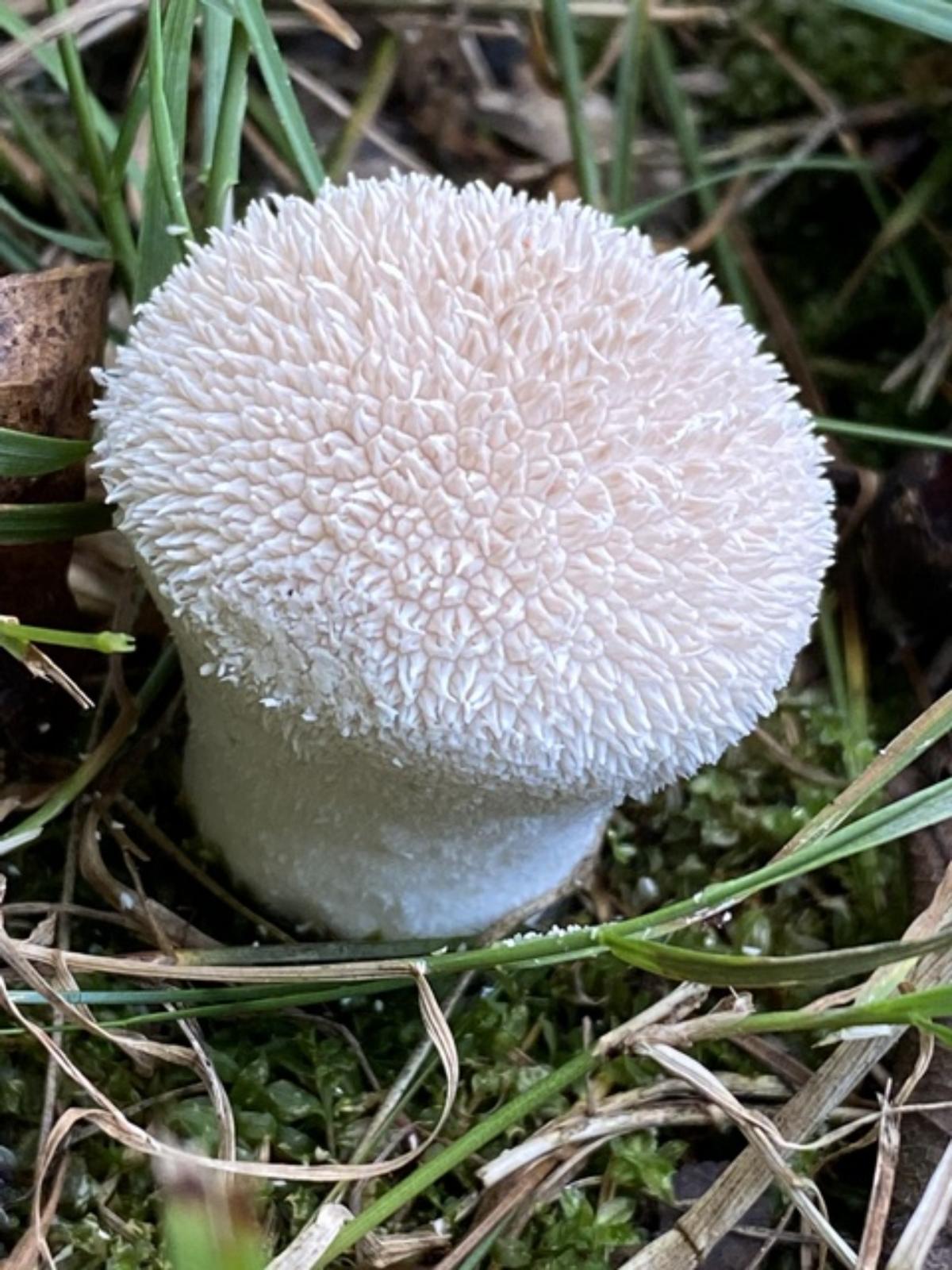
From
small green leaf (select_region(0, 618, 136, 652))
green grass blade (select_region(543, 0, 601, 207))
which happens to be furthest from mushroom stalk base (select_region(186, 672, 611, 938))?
green grass blade (select_region(543, 0, 601, 207))

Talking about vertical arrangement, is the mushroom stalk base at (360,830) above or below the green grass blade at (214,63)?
below

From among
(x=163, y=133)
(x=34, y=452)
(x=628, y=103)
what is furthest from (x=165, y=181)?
(x=628, y=103)

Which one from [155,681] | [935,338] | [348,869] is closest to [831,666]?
[935,338]

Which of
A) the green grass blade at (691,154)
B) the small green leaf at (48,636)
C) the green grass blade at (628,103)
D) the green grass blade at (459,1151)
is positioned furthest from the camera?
the green grass blade at (691,154)

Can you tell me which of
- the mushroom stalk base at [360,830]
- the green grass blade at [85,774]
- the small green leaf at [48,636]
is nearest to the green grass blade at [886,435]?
the mushroom stalk base at [360,830]

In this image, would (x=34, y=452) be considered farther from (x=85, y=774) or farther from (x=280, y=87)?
(x=280, y=87)

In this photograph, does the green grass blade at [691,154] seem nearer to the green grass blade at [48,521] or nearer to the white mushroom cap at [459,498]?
the white mushroom cap at [459,498]

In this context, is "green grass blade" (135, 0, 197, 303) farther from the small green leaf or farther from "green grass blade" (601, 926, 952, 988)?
"green grass blade" (601, 926, 952, 988)

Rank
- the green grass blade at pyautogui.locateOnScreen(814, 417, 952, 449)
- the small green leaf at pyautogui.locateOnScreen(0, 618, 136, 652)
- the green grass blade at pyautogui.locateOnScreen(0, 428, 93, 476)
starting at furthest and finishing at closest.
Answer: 1. the green grass blade at pyautogui.locateOnScreen(814, 417, 952, 449)
2. the green grass blade at pyautogui.locateOnScreen(0, 428, 93, 476)
3. the small green leaf at pyautogui.locateOnScreen(0, 618, 136, 652)
